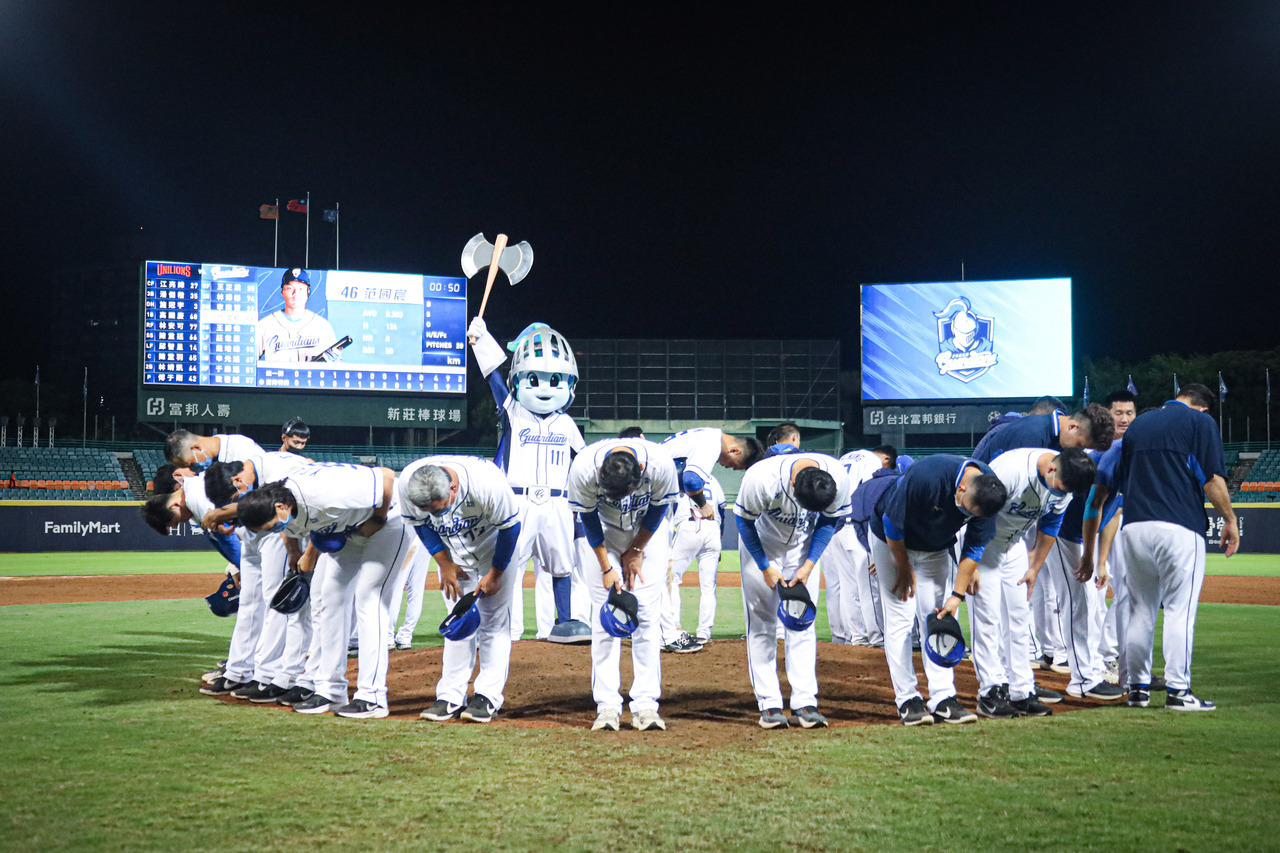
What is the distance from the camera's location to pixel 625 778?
419cm

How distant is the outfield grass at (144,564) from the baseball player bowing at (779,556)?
1485 cm

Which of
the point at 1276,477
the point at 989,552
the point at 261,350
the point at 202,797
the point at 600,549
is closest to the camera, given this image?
the point at 202,797

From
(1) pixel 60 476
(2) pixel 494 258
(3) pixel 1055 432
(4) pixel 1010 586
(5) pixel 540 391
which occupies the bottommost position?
(4) pixel 1010 586

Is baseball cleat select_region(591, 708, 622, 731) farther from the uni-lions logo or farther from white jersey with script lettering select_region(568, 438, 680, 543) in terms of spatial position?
the uni-lions logo

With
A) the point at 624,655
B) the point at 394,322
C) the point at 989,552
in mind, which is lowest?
the point at 624,655

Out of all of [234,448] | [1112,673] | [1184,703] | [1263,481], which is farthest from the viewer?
[1263,481]

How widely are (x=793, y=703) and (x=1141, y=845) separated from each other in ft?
7.56

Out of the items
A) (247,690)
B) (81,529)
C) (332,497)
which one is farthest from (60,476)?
(332,497)

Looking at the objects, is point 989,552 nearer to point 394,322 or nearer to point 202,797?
point 202,797

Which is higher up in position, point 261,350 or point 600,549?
point 261,350

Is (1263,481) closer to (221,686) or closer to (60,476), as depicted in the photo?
(221,686)

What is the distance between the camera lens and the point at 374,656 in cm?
567

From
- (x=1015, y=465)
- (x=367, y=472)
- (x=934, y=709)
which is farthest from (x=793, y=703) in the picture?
(x=367, y=472)

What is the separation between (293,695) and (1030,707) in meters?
4.37
